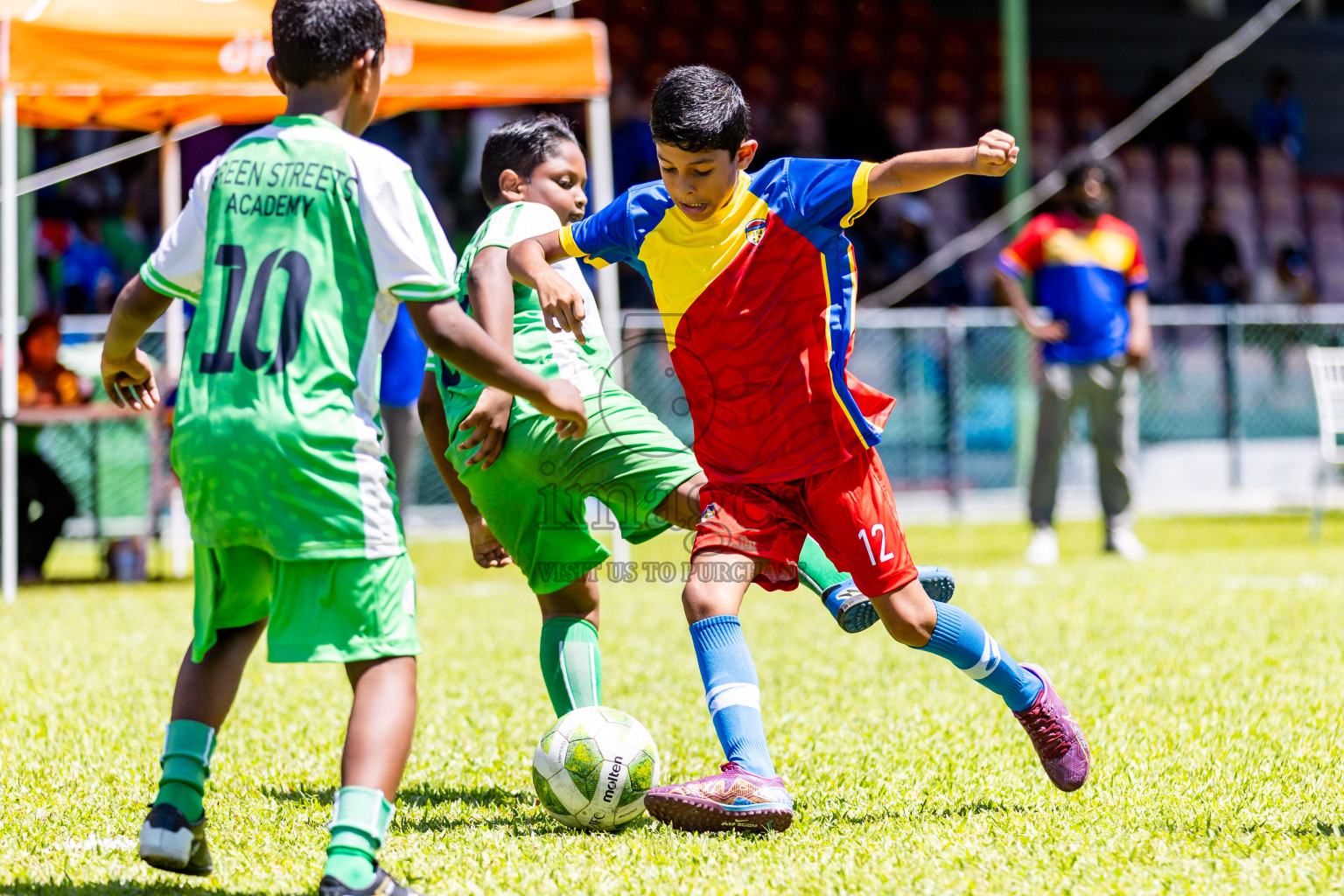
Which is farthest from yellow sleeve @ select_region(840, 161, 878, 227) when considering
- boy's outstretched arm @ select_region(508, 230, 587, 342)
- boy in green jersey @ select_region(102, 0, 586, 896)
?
boy in green jersey @ select_region(102, 0, 586, 896)

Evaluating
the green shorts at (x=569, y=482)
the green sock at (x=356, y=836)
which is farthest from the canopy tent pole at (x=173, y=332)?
→ the green sock at (x=356, y=836)

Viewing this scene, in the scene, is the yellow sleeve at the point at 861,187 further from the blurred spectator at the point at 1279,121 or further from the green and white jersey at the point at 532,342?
the blurred spectator at the point at 1279,121

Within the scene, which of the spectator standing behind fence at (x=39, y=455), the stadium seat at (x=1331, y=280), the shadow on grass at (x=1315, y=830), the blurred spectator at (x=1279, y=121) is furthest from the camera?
the blurred spectator at (x=1279, y=121)

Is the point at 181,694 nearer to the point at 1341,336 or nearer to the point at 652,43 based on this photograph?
the point at 1341,336

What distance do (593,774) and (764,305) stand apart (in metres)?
1.09

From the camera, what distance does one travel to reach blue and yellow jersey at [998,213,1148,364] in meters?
8.93

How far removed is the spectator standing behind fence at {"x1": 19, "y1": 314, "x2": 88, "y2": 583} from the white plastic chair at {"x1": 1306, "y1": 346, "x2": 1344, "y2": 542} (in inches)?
307

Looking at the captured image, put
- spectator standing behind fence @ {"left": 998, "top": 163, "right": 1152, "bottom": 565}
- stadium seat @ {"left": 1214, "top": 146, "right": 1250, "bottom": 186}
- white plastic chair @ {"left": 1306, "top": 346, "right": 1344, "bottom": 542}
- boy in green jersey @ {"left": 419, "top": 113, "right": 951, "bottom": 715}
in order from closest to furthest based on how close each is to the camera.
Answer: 1. boy in green jersey @ {"left": 419, "top": 113, "right": 951, "bottom": 715}
2. spectator standing behind fence @ {"left": 998, "top": 163, "right": 1152, "bottom": 565}
3. white plastic chair @ {"left": 1306, "top": 346, "right": 1344, "bottom": 542}
4. stadium seat @ {"left": 1214, "top": 146, "right": 1250, "bottom": 186}

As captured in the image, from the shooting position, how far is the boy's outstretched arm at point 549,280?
10.4ft

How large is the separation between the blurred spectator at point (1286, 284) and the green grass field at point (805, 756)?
380 inches

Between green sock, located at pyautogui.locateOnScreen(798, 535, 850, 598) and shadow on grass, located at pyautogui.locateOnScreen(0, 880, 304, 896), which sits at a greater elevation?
green sock, located at pyautogui.locateOnScreen(798, 535, 850, 598)

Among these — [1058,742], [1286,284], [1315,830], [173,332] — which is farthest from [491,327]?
[1286,284]

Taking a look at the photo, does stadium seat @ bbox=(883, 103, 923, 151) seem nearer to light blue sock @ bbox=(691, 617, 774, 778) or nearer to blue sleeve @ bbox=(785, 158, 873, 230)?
blue sleeve @ bbox=(785, 158, 873, 230)

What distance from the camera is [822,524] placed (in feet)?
11.0
